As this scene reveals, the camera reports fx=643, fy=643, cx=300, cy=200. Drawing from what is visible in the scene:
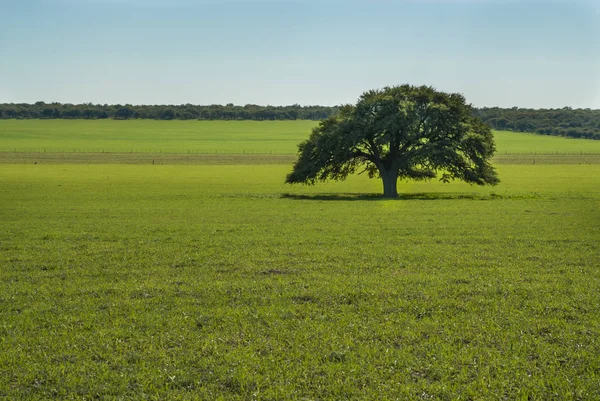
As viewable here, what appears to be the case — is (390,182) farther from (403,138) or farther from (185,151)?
Result: (185,151)

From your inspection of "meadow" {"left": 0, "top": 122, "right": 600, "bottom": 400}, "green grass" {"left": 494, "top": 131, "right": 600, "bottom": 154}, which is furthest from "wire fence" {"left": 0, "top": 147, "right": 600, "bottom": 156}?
"meadow" {"left": 0, "top": 122, "right": 600, "bottom": 400}

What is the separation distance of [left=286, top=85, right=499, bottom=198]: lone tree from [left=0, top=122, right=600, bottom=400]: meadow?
19.3 m

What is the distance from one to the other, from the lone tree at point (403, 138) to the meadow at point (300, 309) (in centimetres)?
1933

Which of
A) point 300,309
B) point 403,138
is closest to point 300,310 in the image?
point 300,309

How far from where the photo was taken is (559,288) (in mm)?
Answer: 16906

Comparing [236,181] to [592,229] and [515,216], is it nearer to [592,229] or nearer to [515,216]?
[515,216]

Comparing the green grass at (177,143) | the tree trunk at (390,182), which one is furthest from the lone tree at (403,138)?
the green grass at (177,143)

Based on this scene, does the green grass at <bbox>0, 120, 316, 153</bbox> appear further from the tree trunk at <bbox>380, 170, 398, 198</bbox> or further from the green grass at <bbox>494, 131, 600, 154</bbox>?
the tree trunk at <bbox>380, 170, 398, 198</bbox>

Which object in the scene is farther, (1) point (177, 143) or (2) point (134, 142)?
(2) point (134, 142)

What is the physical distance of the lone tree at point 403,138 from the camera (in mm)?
51156

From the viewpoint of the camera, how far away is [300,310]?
14797 mm

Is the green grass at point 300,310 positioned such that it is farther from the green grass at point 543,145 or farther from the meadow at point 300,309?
the green grass at point 543,145

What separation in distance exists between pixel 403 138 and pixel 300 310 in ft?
127

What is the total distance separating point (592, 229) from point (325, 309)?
1890cm
